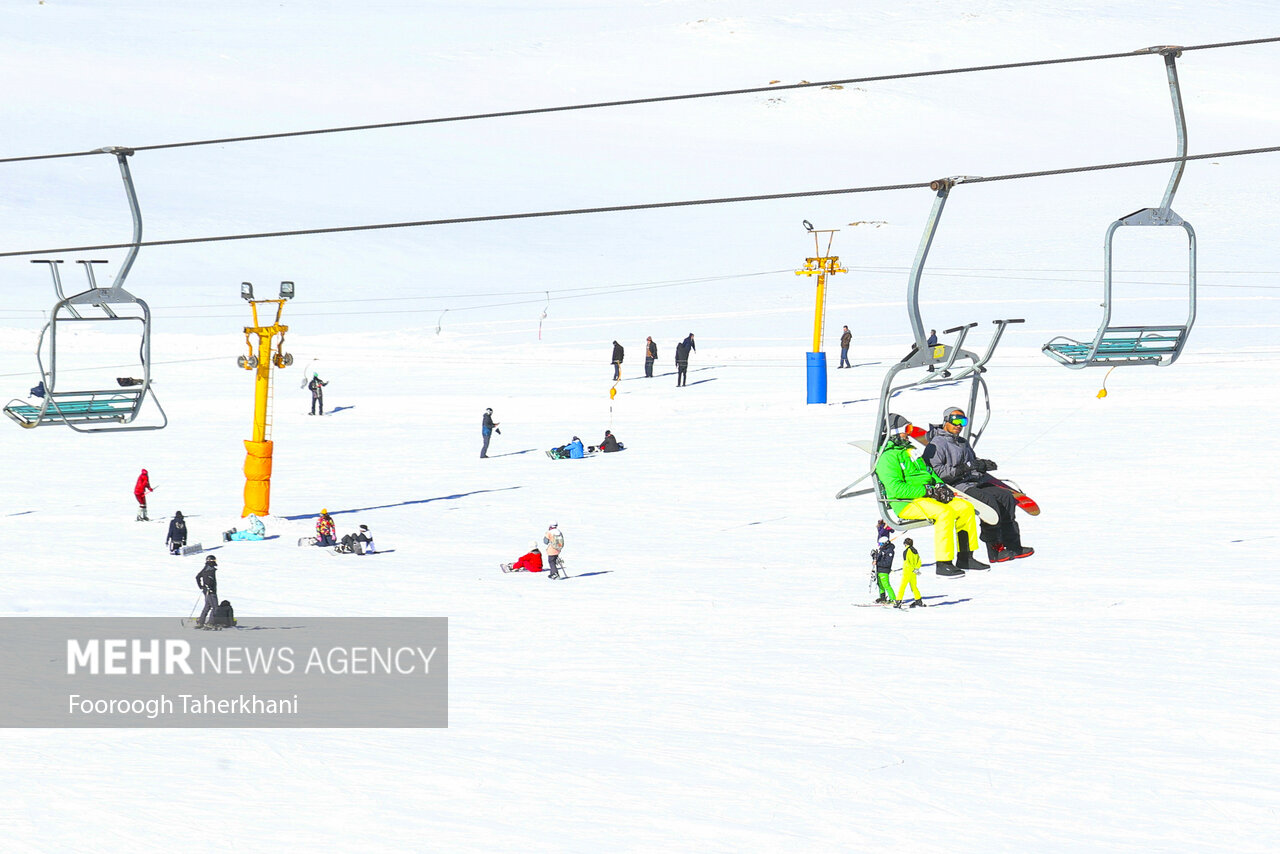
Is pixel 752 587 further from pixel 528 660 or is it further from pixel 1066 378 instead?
pixel 1066 378

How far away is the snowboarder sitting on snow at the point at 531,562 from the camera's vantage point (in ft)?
75.7

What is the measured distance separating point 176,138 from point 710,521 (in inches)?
3284

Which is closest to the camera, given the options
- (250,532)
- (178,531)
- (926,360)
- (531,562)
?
(926,360)

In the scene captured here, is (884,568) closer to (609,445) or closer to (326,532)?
(326,532)

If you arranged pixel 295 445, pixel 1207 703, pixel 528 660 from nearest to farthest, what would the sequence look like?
1. pixel 1207 703
2. pixel 528 660
3. pixel 295 445

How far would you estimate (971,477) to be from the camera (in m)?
10.5

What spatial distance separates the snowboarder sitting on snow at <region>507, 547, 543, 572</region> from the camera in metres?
23.1

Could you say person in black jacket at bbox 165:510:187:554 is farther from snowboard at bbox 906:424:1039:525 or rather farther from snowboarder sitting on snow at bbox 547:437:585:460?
snowboard at bbox 906:424:1039:525

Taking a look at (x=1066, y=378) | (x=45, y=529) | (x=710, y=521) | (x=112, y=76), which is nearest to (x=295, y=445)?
(x=45, y=529)

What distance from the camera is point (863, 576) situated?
22844 mm

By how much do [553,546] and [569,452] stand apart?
10311 millimetres

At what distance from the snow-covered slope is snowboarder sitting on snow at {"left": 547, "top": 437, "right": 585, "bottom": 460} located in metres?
0.51

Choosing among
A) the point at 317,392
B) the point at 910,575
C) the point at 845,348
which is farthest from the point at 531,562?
the point at 845,348

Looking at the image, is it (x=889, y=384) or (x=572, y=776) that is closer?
(x=889, y=384)
